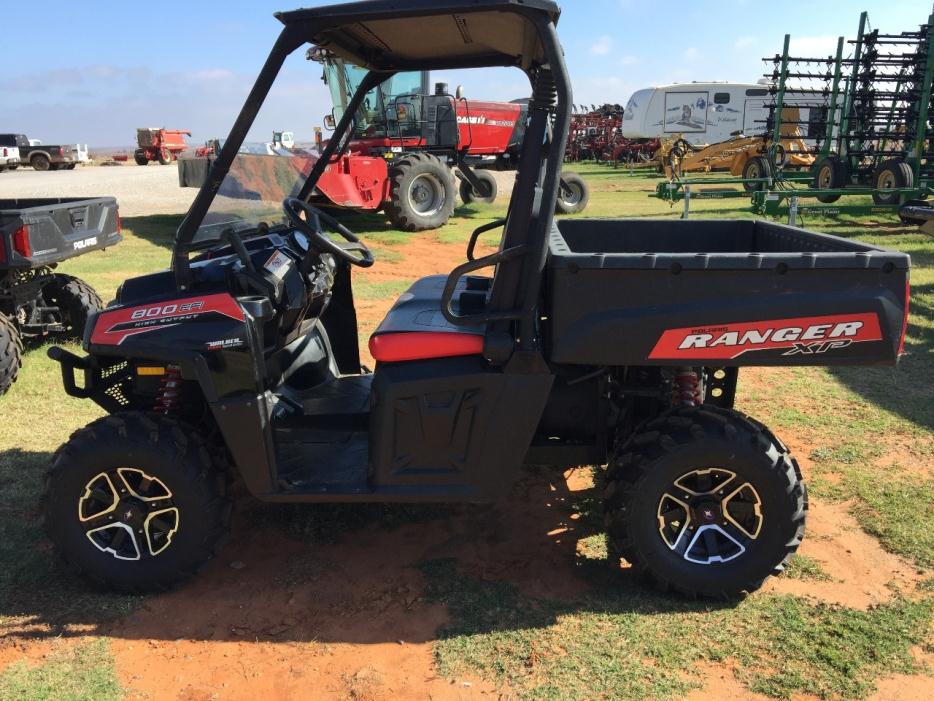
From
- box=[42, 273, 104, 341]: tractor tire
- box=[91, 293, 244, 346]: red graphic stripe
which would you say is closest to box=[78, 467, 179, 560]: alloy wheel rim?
box=[91, 293, 244, 346]: red graphic stripe

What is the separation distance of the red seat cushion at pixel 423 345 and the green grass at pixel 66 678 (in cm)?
145

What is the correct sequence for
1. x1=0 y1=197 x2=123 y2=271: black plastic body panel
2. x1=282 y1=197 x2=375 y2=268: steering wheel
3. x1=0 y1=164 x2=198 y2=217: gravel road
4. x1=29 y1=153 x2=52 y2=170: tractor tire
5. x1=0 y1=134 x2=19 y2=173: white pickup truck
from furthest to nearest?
1. x1=29 y1=153 x2=52 y2=170: tractor tire
2. x1=0 y1=134 x2=19 y2=173: white pickup truck
3. x1=0 y1=164 x2=198 y2=217: gravel road
4. x1=0 y1=197 x2=123 y2=271: black plastic body panel
5. x1=282 y1=197 x2=375 y2=268: steering wheel

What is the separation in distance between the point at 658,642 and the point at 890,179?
14.0 metres

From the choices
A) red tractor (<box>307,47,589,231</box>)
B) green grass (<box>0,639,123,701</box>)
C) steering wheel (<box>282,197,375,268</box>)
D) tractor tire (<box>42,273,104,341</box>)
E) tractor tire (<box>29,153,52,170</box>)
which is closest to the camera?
green grass (<box>0,639,123,701</box>)

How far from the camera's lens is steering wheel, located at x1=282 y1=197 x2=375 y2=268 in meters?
3.10

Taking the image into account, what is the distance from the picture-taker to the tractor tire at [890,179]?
13617 millimetres

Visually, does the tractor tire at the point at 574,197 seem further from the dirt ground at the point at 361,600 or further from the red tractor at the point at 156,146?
the red tractor at the point at 156,146

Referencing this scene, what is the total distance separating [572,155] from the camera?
40.3 meters

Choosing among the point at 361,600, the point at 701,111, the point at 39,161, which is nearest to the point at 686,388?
the point at 361,600

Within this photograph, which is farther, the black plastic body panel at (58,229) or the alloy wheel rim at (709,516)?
the black plastic body panel at (58,229)

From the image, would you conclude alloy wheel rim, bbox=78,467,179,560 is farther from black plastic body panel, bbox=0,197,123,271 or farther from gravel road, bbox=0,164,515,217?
gravel road, bbox=0,164,515,217

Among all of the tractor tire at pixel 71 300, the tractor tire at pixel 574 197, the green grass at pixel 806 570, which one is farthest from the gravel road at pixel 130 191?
the green grass at pixel 806 570

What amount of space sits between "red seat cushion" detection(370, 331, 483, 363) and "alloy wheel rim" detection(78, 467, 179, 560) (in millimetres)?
1016

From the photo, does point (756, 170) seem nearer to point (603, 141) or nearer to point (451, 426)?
point (451, 426)
